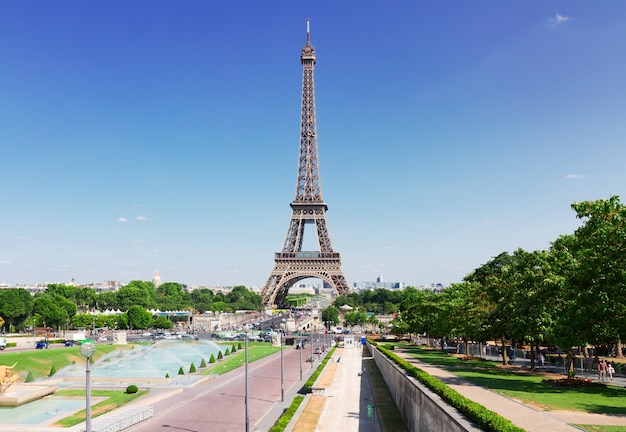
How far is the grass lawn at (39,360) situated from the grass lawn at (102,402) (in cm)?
1294

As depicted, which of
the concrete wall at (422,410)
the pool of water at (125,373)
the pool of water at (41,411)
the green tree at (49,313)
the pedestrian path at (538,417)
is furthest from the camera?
the green tree at (49,313)

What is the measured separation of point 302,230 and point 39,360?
74256 mm

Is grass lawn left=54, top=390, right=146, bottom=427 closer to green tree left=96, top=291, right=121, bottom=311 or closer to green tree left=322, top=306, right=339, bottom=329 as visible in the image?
green tree left=322, top=306, right=339, bottom=329

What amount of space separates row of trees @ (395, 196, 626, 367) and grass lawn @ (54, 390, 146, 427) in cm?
2951

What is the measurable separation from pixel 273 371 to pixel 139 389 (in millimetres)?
16093

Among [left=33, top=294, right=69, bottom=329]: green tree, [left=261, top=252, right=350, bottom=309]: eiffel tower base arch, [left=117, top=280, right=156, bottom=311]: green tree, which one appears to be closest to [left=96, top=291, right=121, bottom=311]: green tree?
[left=117, top=280, right=156, bottom=311]: green tree

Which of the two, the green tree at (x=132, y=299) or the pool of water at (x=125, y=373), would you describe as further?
the green tree at (x=132, y=299)

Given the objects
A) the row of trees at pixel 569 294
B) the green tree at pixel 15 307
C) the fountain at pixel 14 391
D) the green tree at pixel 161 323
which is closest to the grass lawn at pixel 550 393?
the row of trees at pixel 569 294

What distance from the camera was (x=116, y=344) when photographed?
3378 inches

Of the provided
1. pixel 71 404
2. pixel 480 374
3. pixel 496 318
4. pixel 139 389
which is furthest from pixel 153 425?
pixel 496 318

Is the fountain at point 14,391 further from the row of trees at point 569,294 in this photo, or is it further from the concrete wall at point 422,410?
the row of trees at point 569,294

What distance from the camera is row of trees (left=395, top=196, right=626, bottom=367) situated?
2544cm

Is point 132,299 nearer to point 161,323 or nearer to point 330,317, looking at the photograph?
point 161,323

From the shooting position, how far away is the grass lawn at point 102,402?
34.2 m
